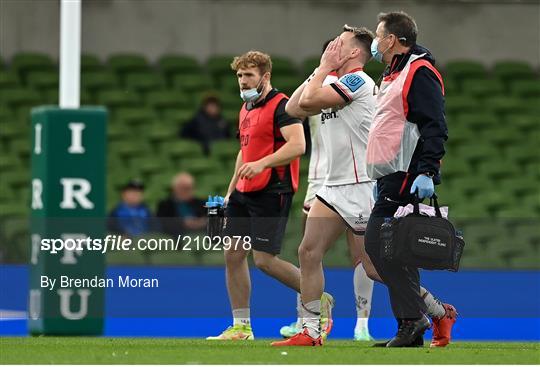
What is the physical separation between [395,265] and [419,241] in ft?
0.84

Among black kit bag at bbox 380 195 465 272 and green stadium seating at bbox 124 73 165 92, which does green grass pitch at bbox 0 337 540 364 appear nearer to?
black kit bag at bbox 380 195 465 272

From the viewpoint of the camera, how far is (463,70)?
64.0ft

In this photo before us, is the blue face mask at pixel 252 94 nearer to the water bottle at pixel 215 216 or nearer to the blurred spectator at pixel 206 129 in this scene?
the water bottle at pixel 215 216

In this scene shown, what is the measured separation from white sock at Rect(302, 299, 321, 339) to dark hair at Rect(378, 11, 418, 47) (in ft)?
5.27

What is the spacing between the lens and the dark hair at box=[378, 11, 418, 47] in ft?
27.3

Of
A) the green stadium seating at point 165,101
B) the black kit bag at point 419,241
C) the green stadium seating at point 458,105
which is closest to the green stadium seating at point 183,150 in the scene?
the green stadium seating at point 165,101

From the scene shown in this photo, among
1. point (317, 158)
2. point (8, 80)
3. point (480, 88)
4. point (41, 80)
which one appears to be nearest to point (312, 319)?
point (317, 158)

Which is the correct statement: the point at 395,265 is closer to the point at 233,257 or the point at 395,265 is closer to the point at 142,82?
the point at 233,257

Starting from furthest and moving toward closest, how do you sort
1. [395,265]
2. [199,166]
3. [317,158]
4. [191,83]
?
1. [191,83]
2. [199,166]
3. [317,158]
4. [395,265]

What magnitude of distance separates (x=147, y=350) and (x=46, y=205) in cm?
117

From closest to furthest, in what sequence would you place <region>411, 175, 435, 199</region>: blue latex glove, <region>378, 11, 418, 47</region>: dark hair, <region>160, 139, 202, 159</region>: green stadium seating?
<region>411, 175, 435, 199</region>: blue latex glove, <region>378, 11, 418, 47</region>: dark hair, <region>160, 139, 202, 159</region>: green stadium seating

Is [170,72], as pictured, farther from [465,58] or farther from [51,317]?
[51,317]

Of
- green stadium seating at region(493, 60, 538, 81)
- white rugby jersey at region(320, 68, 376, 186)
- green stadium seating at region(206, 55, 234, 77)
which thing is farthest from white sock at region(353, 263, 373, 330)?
green stadium seating at region(493, 60, 538, 81)

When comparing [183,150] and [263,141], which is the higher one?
[263,141]
